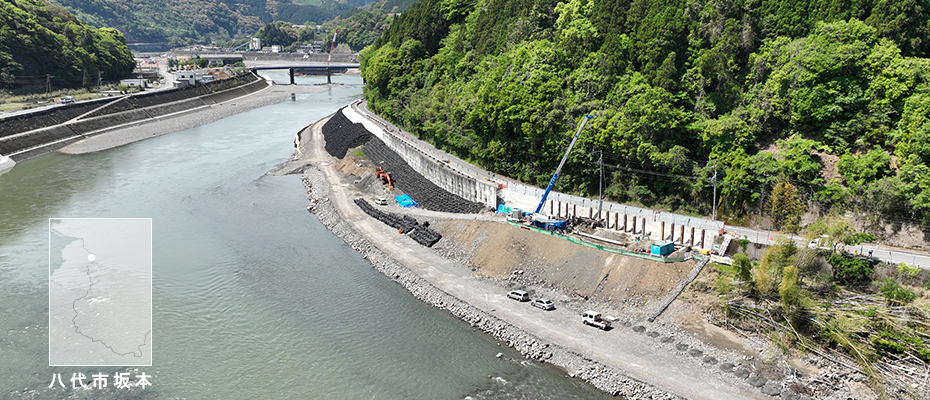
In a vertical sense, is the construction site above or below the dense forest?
below

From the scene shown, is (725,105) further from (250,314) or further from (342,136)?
(342,136)

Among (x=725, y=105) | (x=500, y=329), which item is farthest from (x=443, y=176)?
(x=500, y=329)

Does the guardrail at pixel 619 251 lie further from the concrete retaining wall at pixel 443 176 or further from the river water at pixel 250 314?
the river water at pixel 250 314

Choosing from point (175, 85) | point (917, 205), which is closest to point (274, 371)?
point (917, 205)

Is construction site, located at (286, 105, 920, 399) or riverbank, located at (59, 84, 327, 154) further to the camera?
riverbank, located at (59, 84, 327, 154)

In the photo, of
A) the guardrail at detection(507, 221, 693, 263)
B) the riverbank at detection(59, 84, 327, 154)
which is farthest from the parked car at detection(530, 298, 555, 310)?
the riverbank at detection(59, 84, 327, 154)

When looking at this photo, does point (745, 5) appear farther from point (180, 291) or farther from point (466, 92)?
point (180, 291)

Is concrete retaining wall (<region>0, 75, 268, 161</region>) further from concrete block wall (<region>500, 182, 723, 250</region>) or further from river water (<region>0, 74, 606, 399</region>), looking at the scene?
concrete block wall (<region>500, 182, 723, 250</region>)
